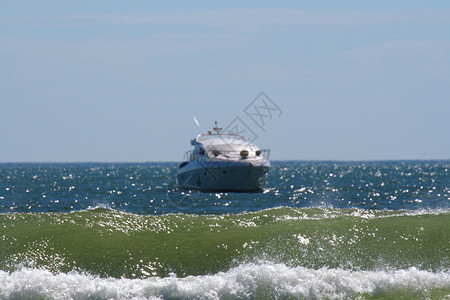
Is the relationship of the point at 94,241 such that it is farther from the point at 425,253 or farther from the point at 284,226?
the point at 425,253

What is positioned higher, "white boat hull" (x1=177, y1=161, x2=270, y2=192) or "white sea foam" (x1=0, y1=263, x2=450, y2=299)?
"white boat hull" (x1=177, y1=161, x2=270, y2=192)

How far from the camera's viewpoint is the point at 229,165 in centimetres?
3219

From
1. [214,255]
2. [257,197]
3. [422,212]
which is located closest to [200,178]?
[257,197]

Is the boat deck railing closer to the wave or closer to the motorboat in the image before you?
the motorboat

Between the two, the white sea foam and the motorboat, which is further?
the motorboat

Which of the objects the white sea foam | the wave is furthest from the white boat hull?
the white sea foam

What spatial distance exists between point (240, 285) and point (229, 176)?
908 inches

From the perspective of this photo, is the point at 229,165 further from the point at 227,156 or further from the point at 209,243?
the point at 209,243

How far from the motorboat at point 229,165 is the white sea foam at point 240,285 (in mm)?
22616

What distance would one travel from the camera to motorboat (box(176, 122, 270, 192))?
106 feet

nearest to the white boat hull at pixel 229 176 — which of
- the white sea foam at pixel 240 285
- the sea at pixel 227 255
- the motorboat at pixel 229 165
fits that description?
the motorboat at pixel 229 165

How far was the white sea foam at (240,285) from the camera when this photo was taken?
924 centimetres

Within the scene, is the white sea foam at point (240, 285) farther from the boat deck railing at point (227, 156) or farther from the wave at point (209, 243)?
the boat deck railing at point (227, 156)

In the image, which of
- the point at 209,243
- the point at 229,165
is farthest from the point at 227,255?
the point at 229,165
